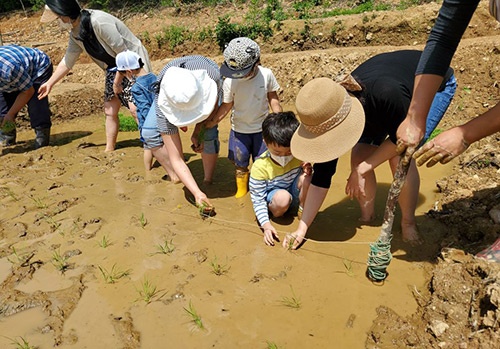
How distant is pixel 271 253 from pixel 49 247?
164cm

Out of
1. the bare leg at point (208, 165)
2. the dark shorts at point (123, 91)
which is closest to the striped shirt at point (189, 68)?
the bare leg at point (208, 165)

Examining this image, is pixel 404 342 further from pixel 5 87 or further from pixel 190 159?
pixel 5 87

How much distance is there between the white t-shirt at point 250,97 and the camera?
3.63 metres

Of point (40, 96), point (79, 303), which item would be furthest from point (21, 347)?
point (40, 96)

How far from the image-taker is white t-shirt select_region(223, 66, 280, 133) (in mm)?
3629

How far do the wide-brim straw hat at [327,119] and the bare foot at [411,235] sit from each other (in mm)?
900

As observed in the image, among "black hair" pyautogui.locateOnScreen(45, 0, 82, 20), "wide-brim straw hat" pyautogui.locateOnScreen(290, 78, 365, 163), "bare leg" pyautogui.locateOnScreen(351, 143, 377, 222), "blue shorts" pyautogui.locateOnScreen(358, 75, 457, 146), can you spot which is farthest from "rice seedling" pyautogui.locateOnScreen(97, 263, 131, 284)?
"black hair" pyautogui.locateOnScreen(45, 0, 82, 20)

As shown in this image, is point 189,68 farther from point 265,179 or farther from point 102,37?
point 102,37

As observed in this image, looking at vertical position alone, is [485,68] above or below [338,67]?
above

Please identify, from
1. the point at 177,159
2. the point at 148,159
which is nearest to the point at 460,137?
the point at 177,159

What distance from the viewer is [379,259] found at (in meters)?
2.52

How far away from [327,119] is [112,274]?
5.47ft

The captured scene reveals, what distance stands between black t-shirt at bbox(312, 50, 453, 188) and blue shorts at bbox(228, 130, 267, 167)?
1.09 m

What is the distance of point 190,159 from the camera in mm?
4992
